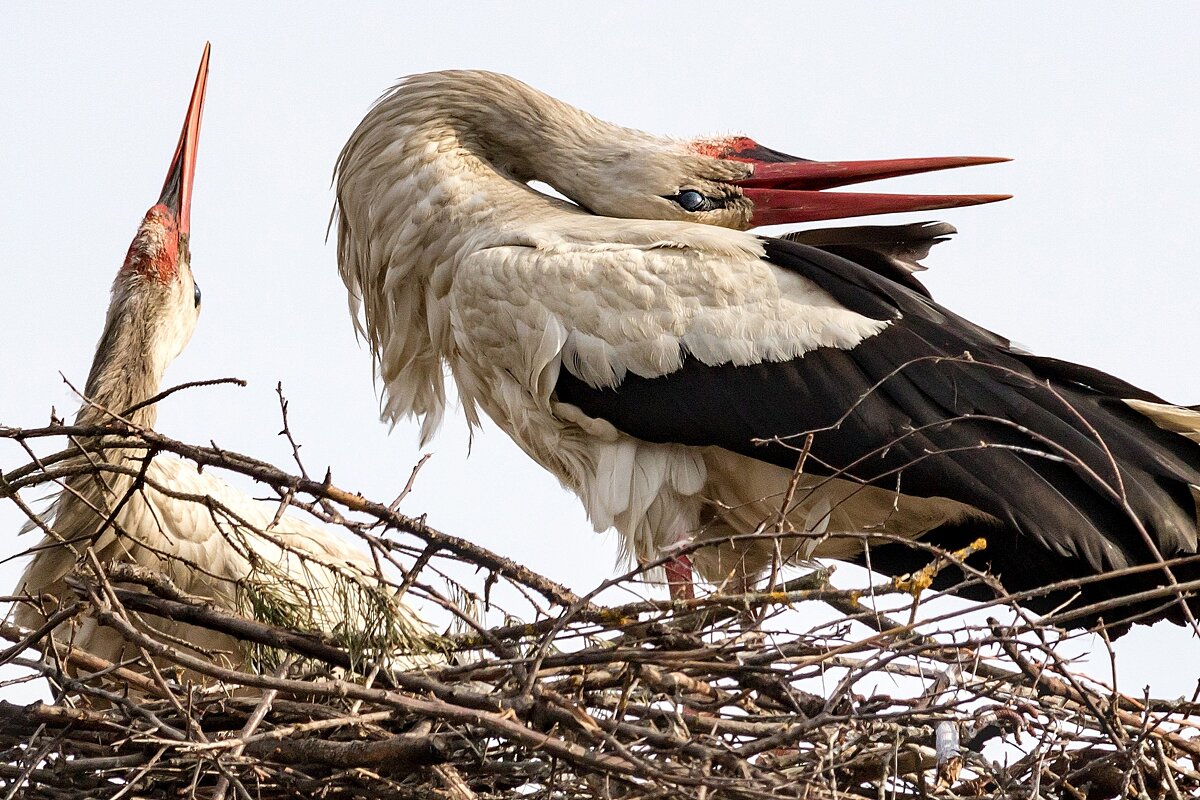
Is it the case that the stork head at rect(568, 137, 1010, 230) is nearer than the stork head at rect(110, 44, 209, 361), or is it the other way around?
the stork head at rect(568, 137, 1010, 230)

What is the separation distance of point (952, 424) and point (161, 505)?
2089 millimetres

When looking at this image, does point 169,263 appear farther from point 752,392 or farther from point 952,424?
point 952,424

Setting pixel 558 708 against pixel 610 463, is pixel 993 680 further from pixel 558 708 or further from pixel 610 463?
pixel 610 463

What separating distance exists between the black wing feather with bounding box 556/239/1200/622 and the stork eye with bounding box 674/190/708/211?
507 mm

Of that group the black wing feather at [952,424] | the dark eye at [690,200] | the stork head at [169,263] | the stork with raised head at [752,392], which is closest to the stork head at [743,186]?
the dark eye at [690,200]

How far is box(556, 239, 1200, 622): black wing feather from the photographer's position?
3.77m

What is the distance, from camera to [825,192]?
469 cm

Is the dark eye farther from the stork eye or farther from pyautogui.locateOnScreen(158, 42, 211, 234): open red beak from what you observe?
pyautogui.locateOnScreen(158, 42, 211, 234): open red beak

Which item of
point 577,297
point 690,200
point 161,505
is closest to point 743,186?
point 690,200

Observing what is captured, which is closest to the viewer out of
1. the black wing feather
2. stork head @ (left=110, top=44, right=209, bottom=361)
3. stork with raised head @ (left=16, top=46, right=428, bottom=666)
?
the black wing feather

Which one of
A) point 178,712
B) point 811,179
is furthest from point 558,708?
point 811,179

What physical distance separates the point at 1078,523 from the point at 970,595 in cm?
55

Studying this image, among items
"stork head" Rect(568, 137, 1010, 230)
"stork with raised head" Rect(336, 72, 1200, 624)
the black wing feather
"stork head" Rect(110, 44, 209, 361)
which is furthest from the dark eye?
"stork head" Rect(110, 44, 209, 361)

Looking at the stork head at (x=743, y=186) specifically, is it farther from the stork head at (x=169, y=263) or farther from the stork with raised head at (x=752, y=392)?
the stork head at (x=169, y=263)
